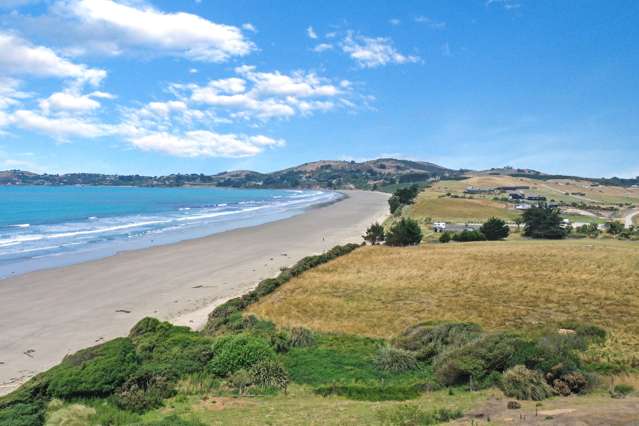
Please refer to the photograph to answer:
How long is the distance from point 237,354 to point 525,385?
944 cm

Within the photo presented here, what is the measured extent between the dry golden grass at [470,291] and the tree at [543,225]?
43.8 feet

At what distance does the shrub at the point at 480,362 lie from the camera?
1536 cm

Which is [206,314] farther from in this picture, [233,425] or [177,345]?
[233,425]

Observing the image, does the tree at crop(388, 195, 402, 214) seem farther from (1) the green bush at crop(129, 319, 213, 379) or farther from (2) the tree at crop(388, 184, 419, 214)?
(1) the green bush at crop(129, 319, 213, 379)

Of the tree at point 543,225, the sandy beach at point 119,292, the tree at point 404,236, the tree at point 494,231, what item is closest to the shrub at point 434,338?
the sandy beach at point 119,292

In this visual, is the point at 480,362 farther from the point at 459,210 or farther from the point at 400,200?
the point at 400,200

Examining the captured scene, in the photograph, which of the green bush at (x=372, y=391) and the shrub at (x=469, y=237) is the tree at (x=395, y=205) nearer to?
the shrub at (x=469, y=237)

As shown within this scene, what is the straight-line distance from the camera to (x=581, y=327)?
21578mm

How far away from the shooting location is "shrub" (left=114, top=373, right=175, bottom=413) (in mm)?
13984

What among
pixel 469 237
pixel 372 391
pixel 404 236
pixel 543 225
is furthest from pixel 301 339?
Answer: pixel 543 225

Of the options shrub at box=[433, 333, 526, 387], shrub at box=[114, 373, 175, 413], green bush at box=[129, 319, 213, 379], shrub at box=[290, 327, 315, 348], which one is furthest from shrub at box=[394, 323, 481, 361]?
shrub at box=[114, 373, 175, 413]

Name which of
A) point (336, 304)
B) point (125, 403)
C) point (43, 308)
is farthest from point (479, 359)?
point (43, 308)

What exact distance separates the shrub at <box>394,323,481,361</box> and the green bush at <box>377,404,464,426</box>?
609 cm

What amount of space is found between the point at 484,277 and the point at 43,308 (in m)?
29.2
